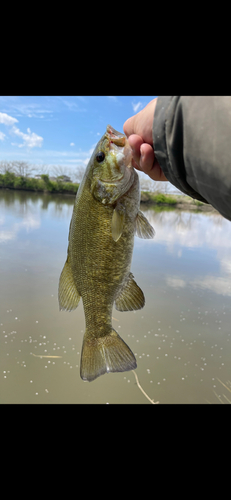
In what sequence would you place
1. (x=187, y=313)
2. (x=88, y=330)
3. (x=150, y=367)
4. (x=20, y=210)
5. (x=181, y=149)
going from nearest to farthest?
(x=181, y=149), (x=88, y=330), (x=150, y=367), (x=187, y=313), (x=20, y=210)

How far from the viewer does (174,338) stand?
6.47 m

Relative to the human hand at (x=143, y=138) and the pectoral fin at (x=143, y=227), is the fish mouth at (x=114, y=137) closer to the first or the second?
the human hand at (x=143, y=138)

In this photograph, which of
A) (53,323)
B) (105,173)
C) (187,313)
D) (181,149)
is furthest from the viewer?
(187,313)

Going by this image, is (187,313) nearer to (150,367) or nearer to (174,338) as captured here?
(174,338)

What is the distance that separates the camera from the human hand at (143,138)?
1465 millimetres

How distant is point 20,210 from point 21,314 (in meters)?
18.2

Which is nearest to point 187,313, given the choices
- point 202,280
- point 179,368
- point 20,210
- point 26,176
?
point 179,368

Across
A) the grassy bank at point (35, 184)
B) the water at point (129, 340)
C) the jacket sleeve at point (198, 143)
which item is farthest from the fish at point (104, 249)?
the grassy bank at point (35, 184)

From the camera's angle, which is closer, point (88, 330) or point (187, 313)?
point (88, 330)

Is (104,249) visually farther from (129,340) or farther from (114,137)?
(129,340)

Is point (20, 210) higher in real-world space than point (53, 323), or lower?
lower

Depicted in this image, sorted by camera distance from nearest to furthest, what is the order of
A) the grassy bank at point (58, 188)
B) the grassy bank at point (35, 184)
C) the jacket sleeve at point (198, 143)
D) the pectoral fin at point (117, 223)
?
the jacket sleeve at point (198, 143) → the pectoral fin at point (117, 223) → the grassy bank at point (35, 184) → the grassy bank at point (58, 188)

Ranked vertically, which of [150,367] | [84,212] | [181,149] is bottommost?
[150,367]

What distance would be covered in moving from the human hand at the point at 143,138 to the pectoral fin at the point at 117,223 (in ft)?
1.14
